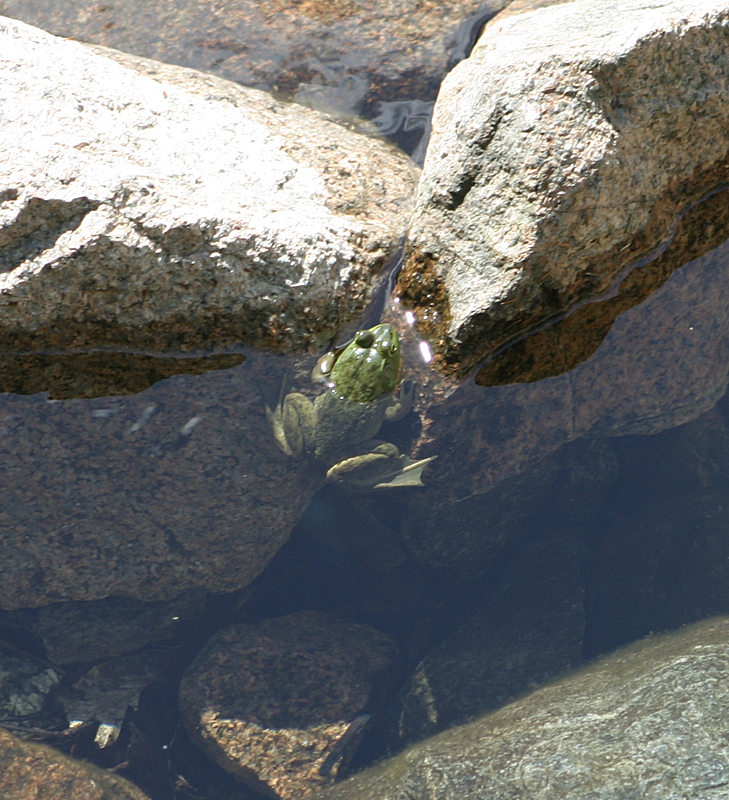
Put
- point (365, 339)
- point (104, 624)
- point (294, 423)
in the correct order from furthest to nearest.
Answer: point (104, 624) → point (294, 423) → point (365, 339)

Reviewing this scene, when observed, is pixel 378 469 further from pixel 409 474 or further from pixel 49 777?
pixel 49 777

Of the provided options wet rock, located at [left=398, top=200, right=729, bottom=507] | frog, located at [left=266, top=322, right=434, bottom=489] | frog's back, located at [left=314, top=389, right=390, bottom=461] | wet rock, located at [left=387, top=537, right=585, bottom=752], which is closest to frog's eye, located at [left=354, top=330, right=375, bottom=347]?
frog, located at [left=266, top=322, right=434, bottom=489]

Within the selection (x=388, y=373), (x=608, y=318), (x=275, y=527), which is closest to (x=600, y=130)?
(x=608, y=318)

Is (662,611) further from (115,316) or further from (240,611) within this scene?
(115,316)

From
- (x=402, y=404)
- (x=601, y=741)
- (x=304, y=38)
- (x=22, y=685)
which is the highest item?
(x=304, y=38)

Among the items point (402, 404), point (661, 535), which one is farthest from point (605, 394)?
point (402, 404)

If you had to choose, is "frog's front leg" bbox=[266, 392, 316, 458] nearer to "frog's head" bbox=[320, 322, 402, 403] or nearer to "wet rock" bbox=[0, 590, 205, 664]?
"frog's head" bbox=[320, 322, 402, 403]

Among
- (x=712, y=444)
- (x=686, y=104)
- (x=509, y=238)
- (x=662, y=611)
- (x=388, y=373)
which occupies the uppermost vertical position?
(x=686, y=104)
